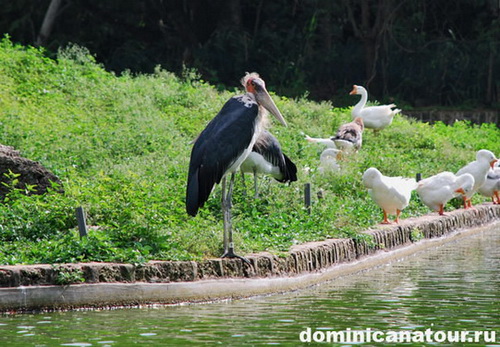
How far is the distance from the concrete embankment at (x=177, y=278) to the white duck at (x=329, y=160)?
13.4ft

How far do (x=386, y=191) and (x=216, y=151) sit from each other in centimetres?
379

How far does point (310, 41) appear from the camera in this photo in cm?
3073

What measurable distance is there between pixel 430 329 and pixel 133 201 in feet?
13.1

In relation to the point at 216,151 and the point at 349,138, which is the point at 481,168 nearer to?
the point at 349,138

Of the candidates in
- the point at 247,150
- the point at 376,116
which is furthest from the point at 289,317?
the point at 376,116

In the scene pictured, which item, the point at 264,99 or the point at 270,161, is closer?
the point at 264,99

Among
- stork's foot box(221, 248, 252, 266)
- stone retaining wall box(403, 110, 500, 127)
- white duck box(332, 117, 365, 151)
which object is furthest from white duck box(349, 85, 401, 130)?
stork's foot box(221, 248, 252, 266)

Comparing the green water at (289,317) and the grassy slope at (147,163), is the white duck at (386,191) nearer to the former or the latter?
the grassy slope at (147,163)

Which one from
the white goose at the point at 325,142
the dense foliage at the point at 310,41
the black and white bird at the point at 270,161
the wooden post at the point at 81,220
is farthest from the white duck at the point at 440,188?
the dense foliage at the point at 310,41

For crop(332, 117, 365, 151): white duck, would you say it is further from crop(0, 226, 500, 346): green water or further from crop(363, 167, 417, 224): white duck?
crop(0, 226, 500, 346): green water

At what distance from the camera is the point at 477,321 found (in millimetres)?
8141

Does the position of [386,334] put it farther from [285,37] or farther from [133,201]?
[285,37]

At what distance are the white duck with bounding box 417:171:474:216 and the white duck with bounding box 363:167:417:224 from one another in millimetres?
1433

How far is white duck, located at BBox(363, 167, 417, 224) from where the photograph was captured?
506 inches
